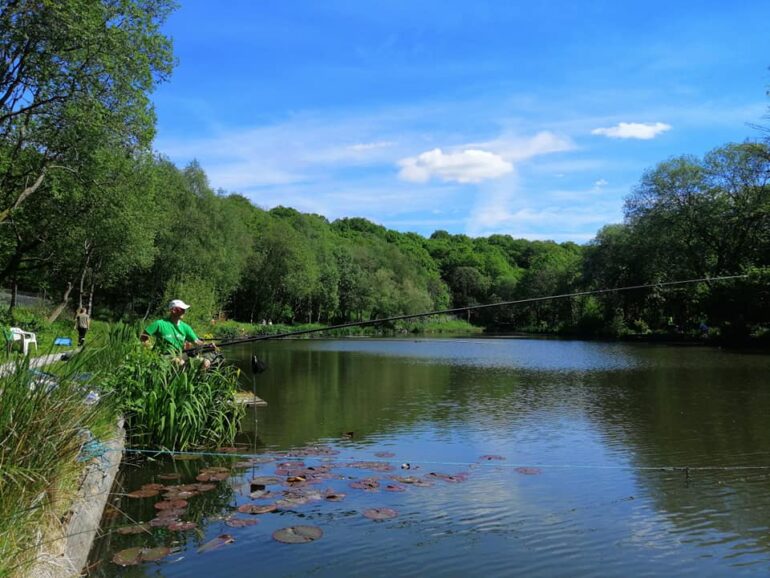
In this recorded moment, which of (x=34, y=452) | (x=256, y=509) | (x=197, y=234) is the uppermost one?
(x=197, y=234)

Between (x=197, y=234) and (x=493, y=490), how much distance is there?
3976 centimetres

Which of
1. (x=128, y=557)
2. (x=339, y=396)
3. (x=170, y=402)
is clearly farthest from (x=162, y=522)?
(x=339, y=396)

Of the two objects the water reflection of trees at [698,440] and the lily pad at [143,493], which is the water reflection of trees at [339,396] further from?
the water reflection of trees at [698,440]

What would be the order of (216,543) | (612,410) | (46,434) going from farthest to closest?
(612,410) → (216,543) → (46,434)

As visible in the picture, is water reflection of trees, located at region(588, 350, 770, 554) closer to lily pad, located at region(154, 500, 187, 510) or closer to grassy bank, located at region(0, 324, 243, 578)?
lily pad, located at region(154, 500, 187, 510)

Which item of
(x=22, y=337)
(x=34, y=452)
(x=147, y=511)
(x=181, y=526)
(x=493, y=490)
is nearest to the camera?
(x=34, y=452)

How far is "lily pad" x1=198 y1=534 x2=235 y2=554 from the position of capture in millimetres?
5102

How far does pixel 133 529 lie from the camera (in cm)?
547

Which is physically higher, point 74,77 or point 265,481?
point 74,77

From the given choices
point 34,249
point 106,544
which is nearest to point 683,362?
point 106,544

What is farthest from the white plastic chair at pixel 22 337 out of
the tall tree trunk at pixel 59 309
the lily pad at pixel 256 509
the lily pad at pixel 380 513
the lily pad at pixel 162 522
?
the tall tree trunk at pixel 59 309

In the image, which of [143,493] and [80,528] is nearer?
[80,528]

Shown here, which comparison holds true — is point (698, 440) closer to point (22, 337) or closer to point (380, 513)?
point (380, 513)

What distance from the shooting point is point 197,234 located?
143 feet
